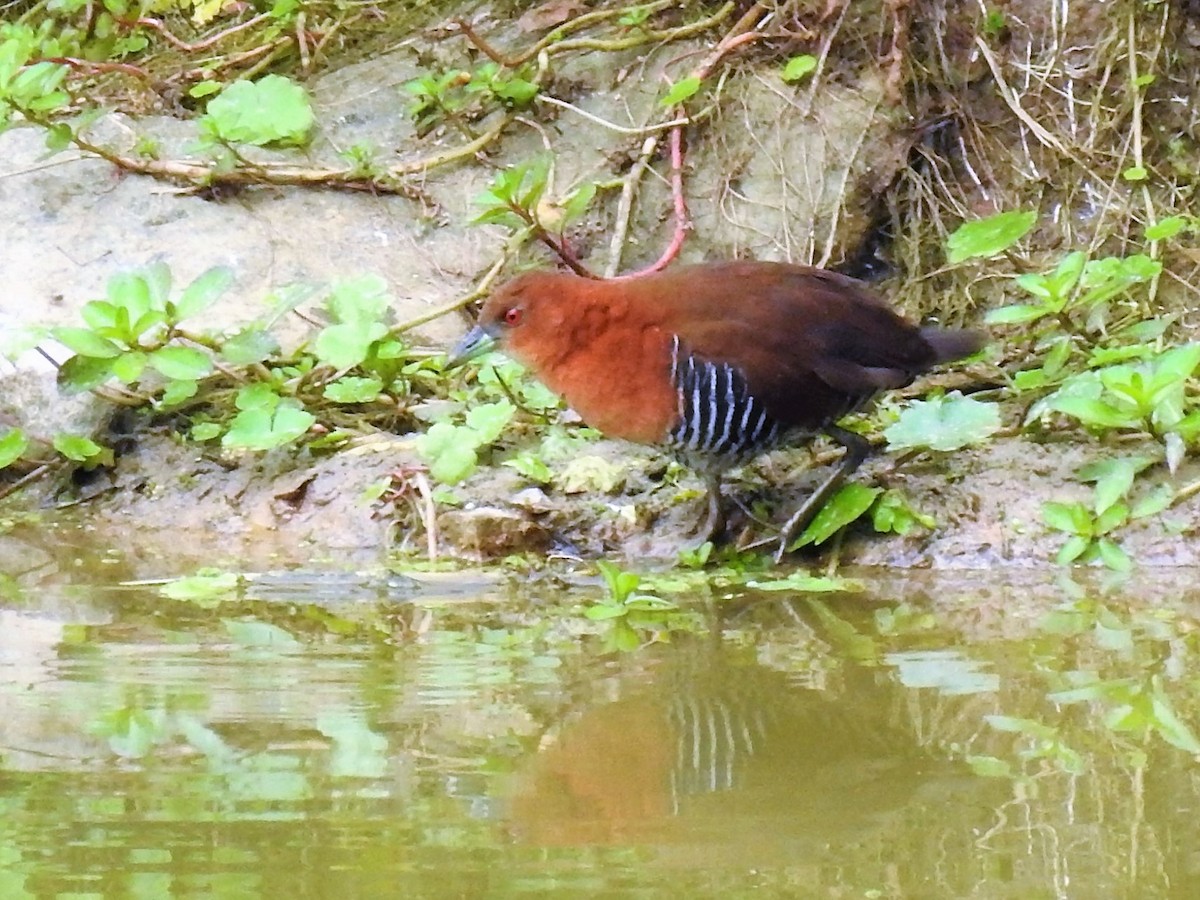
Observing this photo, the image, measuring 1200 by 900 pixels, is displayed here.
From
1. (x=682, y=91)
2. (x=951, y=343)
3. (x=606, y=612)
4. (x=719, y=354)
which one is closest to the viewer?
(x=606, y=612)

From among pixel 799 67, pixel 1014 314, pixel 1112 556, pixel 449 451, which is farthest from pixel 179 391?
pixel 1112 556

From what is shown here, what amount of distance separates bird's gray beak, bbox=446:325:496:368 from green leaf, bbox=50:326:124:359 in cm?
90

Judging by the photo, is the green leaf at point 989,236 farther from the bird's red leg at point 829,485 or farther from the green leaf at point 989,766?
the green leaf at point 989,766

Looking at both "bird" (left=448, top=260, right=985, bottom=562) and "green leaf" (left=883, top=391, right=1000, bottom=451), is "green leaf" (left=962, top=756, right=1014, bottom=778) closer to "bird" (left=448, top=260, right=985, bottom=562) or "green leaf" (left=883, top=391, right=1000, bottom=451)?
"bird" (left=448, top=260, right=985, bottom=562)

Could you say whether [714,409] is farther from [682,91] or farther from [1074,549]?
[682,91]

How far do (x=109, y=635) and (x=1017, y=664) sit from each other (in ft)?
5.47

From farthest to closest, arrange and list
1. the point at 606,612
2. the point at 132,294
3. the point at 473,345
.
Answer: the point at 132,294, the point at 473,345, the point at 606,612

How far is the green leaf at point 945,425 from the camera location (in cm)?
362

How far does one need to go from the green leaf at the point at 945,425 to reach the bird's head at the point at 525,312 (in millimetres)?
868

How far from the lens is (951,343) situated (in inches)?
146

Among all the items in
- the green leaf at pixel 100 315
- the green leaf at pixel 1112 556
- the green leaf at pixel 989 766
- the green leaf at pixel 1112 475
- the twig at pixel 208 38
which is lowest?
the green leaf at pixel 989 766

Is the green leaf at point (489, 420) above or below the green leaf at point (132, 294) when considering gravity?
below

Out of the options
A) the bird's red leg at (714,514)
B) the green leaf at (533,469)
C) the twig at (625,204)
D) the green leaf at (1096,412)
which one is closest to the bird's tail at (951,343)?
the green leaf at (1096,412)

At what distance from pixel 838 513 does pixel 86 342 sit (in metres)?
1.98
